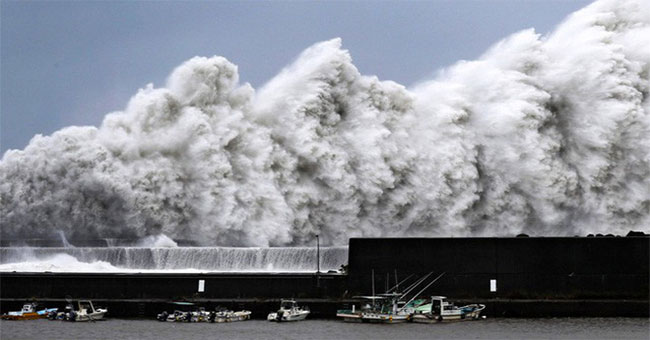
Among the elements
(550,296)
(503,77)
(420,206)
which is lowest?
(550,296)

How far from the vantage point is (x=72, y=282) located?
33500 mm

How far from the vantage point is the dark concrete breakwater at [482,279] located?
98.8ft

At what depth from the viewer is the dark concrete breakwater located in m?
30.1

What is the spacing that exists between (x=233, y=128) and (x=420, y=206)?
975 cm

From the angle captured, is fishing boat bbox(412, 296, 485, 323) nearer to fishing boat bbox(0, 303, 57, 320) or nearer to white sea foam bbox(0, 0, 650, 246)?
fishing boat bbox(0, 303, 57, 320)

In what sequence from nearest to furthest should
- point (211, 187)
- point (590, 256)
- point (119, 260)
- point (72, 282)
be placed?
point (590, 256) < point (72, 282) < point (119, 260) < point (211, 187)

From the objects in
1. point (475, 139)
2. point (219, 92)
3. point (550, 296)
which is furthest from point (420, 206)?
point (550, 296)

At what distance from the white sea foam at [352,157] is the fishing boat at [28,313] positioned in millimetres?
13251

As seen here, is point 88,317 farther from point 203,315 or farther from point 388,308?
point 388,308

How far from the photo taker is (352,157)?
48531 millimetres

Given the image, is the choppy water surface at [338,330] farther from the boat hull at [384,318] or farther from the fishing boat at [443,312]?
the boat hull at [384,318]

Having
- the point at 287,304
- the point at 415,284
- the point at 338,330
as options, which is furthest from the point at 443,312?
the point at 287,304

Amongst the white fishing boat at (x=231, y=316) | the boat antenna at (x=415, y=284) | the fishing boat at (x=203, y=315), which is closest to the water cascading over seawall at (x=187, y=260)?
the fishing boat at (x=203, y=315)

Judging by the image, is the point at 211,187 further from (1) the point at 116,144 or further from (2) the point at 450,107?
(2) the point at 450,107
